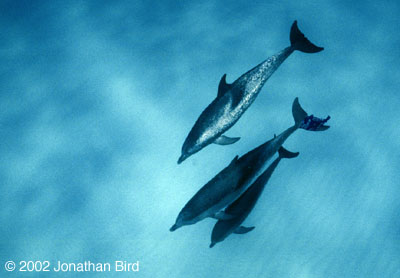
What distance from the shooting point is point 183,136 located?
603 centimetres

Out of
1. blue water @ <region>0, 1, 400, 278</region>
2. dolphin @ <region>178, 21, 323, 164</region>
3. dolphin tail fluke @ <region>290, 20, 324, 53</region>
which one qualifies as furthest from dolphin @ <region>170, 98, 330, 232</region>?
dolphin tail fluke @ <region>290, 20, 324, 53</region>

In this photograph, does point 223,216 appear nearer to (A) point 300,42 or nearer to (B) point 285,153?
(B) point 285,153

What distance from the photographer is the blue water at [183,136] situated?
5.31m

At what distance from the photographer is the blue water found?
5312mm

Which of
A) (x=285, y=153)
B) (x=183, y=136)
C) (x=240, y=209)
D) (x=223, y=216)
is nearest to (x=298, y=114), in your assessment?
(x=285, y=153)

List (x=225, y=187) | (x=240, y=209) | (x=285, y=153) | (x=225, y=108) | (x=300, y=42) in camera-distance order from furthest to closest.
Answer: (x=300, y=42)
(x=285, y=153)
(x=240, y=209)
(x=225, y=108)
(x=225, y=187)

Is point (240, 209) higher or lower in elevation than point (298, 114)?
lower

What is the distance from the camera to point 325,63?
6.87 meters

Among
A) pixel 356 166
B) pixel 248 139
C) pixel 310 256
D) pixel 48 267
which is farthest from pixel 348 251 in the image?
pixel 48 267

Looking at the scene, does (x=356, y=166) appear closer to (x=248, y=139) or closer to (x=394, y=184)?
(x=394, y=184)

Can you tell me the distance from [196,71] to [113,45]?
2.72 m

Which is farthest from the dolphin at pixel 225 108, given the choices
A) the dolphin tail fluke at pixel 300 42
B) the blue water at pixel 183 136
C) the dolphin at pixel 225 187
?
the blue water at pixel 183 136

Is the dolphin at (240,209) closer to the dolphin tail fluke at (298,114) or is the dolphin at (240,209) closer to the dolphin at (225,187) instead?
the dolphin at (225,187)

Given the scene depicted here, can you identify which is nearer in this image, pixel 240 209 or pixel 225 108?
pixel 225 108
